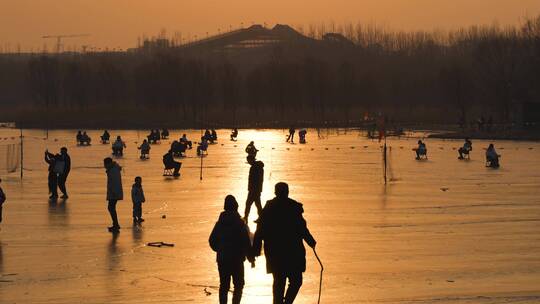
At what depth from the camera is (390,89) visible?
16450 cm

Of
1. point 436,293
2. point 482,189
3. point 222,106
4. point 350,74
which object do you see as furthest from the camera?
point 222,106

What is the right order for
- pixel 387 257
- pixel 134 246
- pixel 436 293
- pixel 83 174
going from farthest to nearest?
1. pixel 83 174
2. pixel 134 246
3. pixel 387 257
4. pixel 436 293

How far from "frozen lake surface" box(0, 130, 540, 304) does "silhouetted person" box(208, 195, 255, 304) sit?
3.79 ft

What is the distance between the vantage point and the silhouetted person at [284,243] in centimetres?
1279

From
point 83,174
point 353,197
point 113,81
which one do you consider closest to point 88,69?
point 113,81

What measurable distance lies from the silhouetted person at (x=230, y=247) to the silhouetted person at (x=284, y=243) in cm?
39

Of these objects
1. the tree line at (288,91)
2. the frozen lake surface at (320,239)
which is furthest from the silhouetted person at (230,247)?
the tree line at (288,91)

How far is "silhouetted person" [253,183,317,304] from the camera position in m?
12.8

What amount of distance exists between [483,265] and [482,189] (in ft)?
50.5

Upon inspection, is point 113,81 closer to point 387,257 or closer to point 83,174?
point 83,174

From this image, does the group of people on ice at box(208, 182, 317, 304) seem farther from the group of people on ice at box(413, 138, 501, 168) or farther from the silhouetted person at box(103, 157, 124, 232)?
the group of people on ice at box(413, 138, 501, 168)

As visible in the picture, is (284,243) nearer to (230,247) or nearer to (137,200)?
(230,247)

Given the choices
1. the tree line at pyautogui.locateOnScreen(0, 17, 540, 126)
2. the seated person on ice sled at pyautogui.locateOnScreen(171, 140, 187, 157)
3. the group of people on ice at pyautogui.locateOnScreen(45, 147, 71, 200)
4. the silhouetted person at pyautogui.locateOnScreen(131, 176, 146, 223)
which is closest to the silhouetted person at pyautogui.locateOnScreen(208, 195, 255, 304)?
the silhouetted person at pyautogui.locateOnScreen(131, 176, 146, 223)

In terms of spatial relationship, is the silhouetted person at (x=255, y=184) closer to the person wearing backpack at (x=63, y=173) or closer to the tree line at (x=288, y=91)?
the person wearing backpack at (x=63, y=173)
